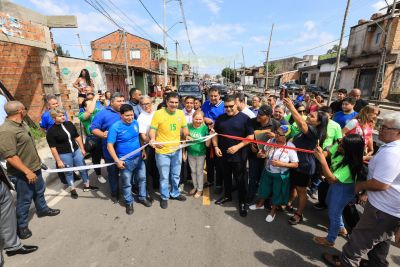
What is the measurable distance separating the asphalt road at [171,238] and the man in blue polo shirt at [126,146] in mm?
458

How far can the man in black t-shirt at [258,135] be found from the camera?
146 inches

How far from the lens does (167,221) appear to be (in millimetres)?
3475

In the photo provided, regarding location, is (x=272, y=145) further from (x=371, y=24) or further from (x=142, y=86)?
(x=371, y=24)

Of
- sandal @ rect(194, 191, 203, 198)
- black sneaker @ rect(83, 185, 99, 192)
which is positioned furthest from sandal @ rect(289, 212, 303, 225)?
black sneaker @ rect(83, 185, 99, 192)

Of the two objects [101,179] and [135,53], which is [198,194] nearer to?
[101,179]

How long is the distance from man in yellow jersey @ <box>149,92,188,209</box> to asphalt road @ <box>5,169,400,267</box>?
0.59 meters

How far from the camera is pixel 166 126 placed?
12.5ft

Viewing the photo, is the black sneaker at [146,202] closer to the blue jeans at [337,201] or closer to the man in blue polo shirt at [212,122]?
the man in blue polo shirt at [212,122]

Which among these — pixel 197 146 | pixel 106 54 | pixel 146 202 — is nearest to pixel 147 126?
pixel 197 146

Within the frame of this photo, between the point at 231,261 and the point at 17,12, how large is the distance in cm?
846

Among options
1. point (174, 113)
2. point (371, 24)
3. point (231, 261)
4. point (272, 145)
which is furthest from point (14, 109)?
point (371, 24)

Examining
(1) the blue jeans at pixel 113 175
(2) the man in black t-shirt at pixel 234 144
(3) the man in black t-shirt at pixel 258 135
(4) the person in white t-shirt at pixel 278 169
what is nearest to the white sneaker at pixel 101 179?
(1) the blue jeans at pixel 113 175

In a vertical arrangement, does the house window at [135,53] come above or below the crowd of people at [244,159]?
above

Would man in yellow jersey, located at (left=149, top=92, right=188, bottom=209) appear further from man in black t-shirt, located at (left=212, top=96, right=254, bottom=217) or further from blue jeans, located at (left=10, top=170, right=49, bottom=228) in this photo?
blue jeans, located at (left=10, top=170, right=49, bottom=228)
